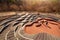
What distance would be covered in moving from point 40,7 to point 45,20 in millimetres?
1651

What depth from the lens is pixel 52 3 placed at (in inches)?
248

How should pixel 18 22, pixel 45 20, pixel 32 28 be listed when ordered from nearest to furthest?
pixel 32 28 < pixel 18 22 < pixel 45 20

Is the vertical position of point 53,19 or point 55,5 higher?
point 55,5

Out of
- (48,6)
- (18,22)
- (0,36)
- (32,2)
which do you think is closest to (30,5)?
(32,2)

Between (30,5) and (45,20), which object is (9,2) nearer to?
(30,5)

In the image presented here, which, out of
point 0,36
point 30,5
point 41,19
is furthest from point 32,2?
point 0,36

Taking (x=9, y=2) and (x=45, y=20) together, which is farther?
(x=9, y=2)

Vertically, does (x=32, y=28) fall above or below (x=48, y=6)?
below

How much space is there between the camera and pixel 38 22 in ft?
15.3

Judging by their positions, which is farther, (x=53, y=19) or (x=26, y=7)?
(x=26, y=7)

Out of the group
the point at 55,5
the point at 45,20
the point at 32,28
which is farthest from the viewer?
the point at 55,5

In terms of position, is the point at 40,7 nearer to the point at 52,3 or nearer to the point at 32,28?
the point at 52,3

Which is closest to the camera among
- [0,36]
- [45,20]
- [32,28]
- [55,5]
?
[0,36]

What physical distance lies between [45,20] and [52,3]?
5.93ft
